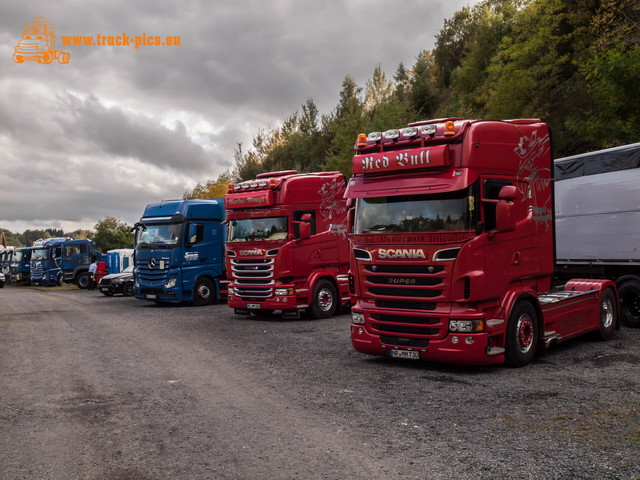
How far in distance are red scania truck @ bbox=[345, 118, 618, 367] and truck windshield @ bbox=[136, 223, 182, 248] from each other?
1070cm

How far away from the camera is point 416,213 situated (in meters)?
→ 8.27

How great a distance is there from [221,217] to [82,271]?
2016 centimetres

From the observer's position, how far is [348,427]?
5.76m

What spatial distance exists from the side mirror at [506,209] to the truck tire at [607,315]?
3856 millimetres

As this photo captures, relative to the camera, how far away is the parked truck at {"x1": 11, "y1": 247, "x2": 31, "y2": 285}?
145 feet

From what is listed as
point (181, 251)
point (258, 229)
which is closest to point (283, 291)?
point (258, 229)

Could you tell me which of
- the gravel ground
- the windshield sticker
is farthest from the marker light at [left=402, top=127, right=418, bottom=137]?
the windshield sticker

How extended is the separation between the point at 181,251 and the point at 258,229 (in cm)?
505

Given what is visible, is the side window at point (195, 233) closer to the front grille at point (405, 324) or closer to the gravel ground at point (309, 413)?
the gravel ground at point (309, 413)

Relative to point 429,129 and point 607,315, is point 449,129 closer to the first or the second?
point 429,129

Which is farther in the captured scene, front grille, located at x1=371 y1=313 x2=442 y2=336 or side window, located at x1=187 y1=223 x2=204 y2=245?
side window, located at x1=187 y1=223 x2=204 y2=245

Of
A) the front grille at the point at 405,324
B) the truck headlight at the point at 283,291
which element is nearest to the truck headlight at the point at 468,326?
the front grille at the point at 405,324

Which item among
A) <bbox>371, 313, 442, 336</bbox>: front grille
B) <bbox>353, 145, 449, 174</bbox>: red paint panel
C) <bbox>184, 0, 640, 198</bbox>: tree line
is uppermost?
<bbox>184, 0, 640, 198</bbox>: tree line

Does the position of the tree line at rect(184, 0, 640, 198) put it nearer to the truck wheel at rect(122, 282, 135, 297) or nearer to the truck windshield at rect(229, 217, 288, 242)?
the truck windshield at rect(229, 217, 288, 242)
